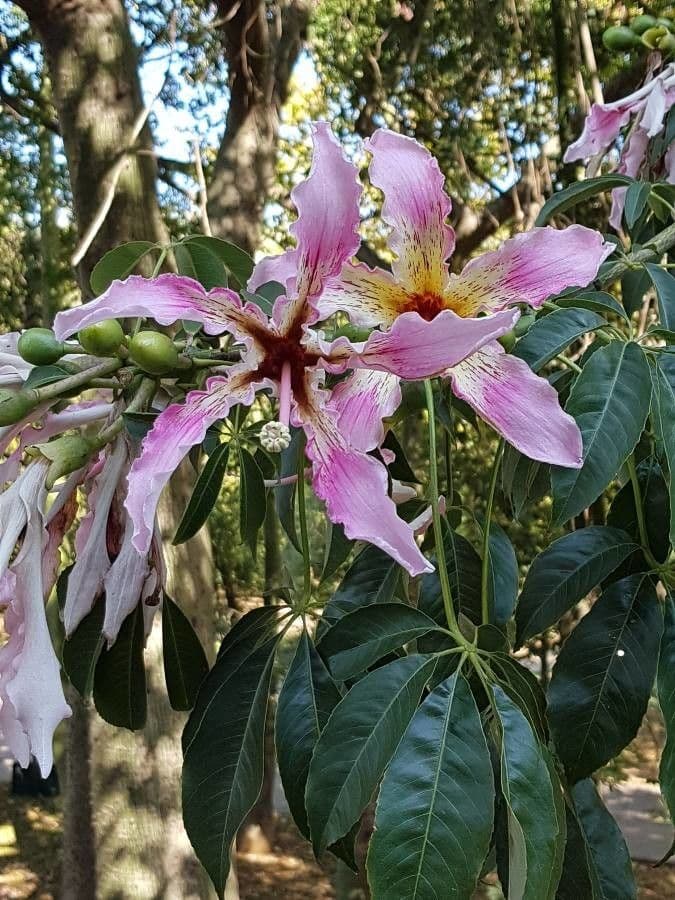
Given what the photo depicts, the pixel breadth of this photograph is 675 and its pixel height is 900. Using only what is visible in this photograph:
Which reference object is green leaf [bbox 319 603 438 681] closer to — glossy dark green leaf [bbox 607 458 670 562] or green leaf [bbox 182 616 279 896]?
green leaf [bbox 182 616 279 896]

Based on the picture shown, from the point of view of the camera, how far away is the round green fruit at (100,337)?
0.41 metres

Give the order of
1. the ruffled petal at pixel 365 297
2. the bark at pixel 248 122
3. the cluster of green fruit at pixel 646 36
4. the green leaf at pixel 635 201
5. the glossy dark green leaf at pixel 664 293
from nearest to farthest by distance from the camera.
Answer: the ruffled petal at pixel 365 297, the glossy dark green leaf at pixel 664 293, the green leaf at pixel 635 201, the cluster of green fruit at pixel 646 36, the bark at pixel 248 122

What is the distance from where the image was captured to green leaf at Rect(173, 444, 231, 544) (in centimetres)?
57

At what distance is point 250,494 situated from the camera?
630 mm

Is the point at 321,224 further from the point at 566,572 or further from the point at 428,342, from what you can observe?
the point at 566,572

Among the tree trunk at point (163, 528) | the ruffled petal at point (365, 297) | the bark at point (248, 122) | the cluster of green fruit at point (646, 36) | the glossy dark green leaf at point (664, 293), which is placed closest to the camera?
the ruffled petal at point (365, 297)

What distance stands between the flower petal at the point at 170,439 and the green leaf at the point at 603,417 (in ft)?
0.54

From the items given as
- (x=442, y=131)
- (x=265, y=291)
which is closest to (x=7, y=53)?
(x=442, y=131)

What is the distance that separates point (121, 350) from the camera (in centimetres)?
43

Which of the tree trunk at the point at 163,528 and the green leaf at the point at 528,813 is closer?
the green leaf at the point at 528,813

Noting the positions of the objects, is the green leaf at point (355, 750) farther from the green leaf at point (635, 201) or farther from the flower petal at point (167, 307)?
the green leaf at point (635, 201)

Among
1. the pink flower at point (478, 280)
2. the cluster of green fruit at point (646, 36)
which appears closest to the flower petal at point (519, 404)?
the pink flower at point (478, 280)

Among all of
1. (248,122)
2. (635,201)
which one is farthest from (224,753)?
(248,122)

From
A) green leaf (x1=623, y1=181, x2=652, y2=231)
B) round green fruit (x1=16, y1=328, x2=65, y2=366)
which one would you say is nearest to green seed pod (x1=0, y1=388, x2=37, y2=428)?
round green fruit (x1=16, y1=328, x2=65, y2=366)
